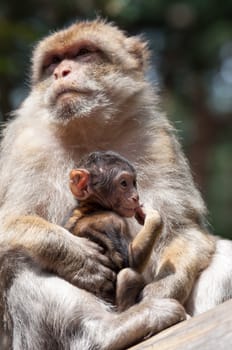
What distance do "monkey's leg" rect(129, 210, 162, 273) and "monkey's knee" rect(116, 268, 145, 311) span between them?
0.07m

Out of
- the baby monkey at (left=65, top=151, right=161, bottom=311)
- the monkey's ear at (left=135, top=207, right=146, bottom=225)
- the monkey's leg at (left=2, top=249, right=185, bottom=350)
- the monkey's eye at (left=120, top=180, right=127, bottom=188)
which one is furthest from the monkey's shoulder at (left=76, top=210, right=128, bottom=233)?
the monkey's leg at (left=2, top=249, right=185, bottom=350)

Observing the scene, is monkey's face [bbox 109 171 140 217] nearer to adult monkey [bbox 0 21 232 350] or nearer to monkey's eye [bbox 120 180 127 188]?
monkey's eye [bbox 120 180 127 188]

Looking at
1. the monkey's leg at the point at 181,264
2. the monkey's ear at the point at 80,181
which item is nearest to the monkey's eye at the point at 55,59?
the monkey's ear at the point at 80,181

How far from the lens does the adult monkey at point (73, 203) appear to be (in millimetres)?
6926

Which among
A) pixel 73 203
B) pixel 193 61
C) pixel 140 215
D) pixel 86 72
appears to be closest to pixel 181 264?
pixel 140 215

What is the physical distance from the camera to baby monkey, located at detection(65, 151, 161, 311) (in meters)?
6.85

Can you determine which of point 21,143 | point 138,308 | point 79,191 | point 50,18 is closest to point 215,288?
point 138,308

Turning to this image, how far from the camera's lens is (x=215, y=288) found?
736 cm

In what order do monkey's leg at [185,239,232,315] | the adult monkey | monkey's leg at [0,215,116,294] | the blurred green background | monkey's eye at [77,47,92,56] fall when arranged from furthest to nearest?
1. the blurred green background
2. monkey's eye at [77,47,92,56]
3. monkey's leg at [185,239,232,315]
4. monkey's leg at [0,215,116,294]
5. the adult monkey

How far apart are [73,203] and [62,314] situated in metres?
0.99

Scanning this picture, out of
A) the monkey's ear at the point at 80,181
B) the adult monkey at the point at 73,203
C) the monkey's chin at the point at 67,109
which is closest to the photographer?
the adult monkey at the point at 73,203

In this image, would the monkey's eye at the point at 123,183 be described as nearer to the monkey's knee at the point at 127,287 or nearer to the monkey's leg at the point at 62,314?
the monkey's knee at the point at 127,287

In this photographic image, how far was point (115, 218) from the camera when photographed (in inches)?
276

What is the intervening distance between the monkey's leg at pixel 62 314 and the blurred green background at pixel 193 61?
9.71 meters
